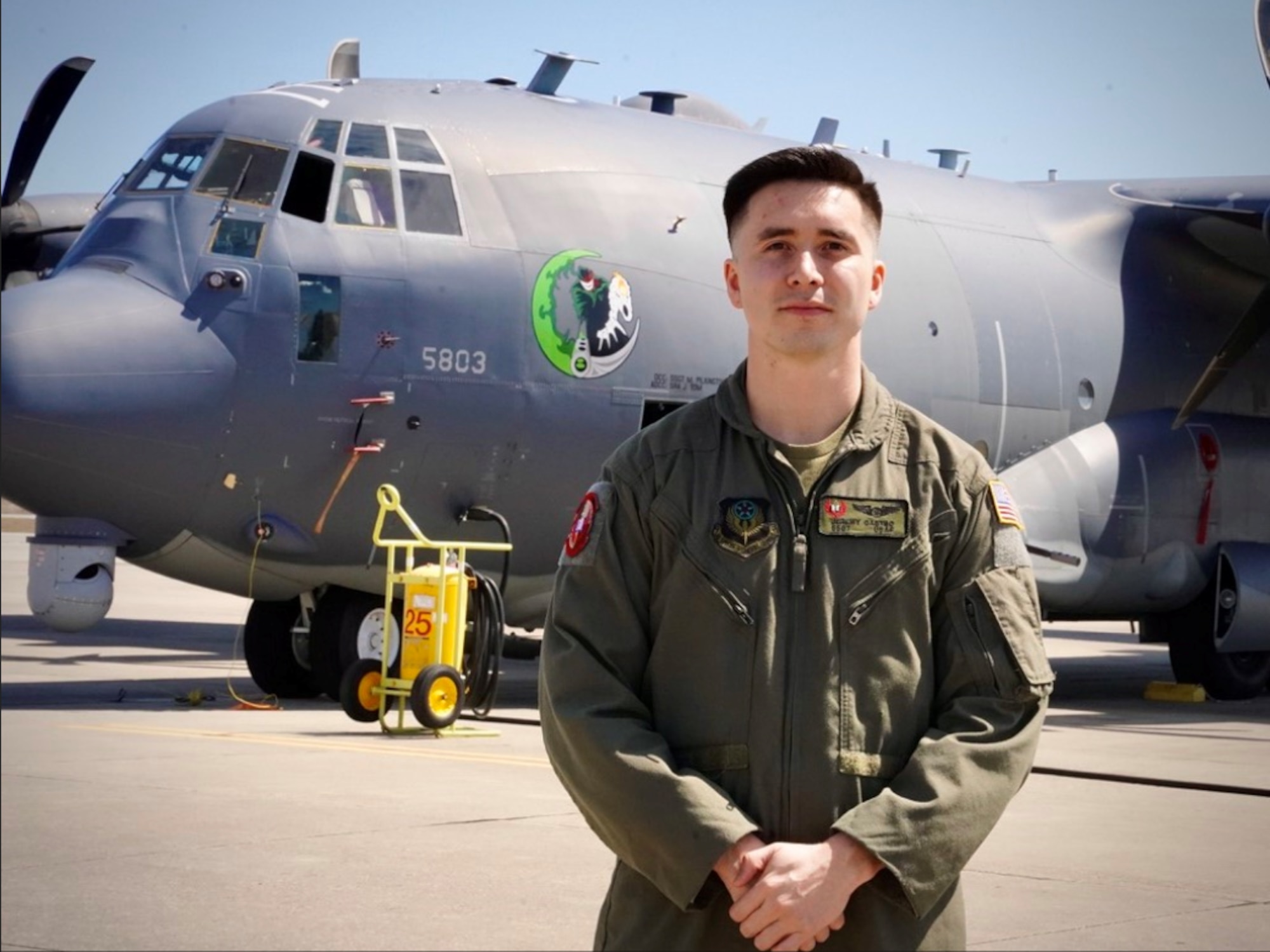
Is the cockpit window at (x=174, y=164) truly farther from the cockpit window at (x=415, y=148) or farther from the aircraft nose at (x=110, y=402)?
the cockpit window at (x=415, y=148)

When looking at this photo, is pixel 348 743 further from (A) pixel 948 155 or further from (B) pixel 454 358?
(A) pixel 948 155

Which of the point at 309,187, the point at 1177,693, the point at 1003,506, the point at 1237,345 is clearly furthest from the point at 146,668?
the point at 1003,506

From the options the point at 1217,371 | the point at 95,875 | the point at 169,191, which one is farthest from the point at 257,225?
the point at 1217,371

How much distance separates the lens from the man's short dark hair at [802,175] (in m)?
2.81

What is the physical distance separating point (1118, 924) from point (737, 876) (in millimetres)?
3577

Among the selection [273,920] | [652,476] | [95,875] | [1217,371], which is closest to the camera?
[652,476]

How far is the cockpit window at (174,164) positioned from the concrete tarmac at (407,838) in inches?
126

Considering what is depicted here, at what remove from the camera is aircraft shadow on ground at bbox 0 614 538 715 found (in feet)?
40.5

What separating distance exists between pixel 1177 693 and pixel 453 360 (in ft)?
22.7

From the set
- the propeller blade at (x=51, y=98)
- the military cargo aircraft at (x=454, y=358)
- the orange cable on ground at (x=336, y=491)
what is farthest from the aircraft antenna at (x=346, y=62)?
the propeller blade at (x=51, y=98)

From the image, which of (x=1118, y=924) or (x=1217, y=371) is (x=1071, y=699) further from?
(x=1118, y=924)

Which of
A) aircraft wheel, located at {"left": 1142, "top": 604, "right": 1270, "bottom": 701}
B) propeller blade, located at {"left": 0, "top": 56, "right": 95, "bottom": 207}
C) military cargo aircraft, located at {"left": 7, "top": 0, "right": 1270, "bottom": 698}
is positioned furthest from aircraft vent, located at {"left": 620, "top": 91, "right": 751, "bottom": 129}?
propeller blade, located at {"left": 0, "top": 56, "right": 95, "bottom": 207}

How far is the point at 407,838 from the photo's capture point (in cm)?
Result: 706

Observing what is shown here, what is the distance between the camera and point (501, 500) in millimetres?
11773
